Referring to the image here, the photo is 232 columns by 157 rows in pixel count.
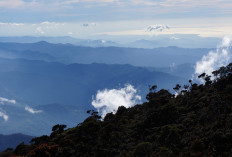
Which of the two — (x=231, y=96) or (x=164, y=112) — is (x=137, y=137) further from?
(x=231, y=96)

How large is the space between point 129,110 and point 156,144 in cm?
3622

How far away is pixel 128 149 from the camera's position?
38.0 meters

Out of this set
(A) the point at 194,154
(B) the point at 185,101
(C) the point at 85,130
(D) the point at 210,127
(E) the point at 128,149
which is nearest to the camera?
(A) the point at 194,154

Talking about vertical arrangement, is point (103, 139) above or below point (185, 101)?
below

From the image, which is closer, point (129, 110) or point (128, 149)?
point (128, 149)

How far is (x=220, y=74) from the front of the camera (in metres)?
64.0

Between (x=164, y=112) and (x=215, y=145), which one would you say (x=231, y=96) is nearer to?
(x=164, y=112)

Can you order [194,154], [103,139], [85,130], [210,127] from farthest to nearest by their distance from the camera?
[85,130]
[103,139]
[210,127]
[194,154]

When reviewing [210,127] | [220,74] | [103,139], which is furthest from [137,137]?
[220,74]

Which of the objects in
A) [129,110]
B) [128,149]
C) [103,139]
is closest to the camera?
[128,149]

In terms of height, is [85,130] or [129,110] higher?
[129,110]

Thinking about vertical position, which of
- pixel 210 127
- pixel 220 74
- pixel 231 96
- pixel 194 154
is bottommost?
pixel 194 154

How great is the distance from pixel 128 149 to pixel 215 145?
1337cm

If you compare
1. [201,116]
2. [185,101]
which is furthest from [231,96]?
[185,101]
